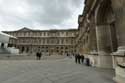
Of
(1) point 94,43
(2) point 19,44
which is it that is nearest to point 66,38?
(2) point 19,44

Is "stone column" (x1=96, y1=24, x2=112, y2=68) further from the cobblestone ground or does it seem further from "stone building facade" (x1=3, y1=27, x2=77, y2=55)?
"stone building facade" (x1=3, y1=27, x2=77, y2=55)

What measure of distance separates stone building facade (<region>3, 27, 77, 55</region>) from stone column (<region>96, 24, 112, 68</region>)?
7434 centimetres

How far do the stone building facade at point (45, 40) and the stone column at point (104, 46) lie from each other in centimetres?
7434

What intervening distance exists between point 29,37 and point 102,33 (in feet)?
266

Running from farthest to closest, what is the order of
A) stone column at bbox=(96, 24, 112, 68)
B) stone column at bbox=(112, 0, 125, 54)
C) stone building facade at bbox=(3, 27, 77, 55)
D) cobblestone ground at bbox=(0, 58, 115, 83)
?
1. stone building facade at bbox=(3, 27, 77, 55)
2. stone column at bbox=(96, 24, 112, 68)
3. cobblestone ground at bbox=(0, 58, 115, 83)
4. stone column at bbox=(112, 0, 125, 54)

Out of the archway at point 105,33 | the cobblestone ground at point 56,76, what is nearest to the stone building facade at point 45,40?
the archway at point 105,33

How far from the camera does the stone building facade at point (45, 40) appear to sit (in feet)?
287

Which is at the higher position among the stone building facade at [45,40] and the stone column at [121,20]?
the stone building facade at [45,40]

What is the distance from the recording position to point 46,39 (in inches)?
3482

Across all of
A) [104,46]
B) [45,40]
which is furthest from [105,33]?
[45,40]

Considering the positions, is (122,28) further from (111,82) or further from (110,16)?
(110,16)

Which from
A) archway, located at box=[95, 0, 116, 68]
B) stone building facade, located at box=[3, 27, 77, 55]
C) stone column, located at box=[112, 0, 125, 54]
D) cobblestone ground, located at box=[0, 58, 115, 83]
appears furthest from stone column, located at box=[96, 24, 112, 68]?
stone building facade, located at box=[3, 27, 77, 55]

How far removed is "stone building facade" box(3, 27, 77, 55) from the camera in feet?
287

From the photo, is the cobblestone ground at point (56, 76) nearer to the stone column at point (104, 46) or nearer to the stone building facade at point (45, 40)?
the stone column at point (104, 46)
